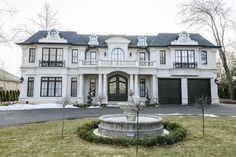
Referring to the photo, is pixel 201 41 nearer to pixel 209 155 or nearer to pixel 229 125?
pixel 229 125

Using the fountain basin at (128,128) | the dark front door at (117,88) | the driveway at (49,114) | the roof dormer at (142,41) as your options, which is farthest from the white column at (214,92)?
the fountain basin at (128,128)

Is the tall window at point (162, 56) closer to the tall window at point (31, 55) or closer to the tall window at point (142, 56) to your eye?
the tall window at point (142, 56)

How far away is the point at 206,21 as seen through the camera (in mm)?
29875

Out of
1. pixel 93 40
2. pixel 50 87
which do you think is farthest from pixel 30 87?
pixel 93 40

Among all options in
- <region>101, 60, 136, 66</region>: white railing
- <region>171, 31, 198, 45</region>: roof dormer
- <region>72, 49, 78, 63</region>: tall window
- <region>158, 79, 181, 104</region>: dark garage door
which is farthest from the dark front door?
<region>171, 31, 198, 45</region>: roof dormer

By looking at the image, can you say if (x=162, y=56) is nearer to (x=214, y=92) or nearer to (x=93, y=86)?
(x=214, y=92)

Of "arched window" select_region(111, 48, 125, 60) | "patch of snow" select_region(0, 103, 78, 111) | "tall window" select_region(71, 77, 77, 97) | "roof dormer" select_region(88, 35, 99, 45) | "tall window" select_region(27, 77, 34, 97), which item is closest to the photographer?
"patch of snow" select_region(0, 103, 78, 111)

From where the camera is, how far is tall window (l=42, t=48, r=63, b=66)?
75.5ft

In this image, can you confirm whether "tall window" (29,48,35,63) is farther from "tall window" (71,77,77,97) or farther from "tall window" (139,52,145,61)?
"tall window" (139,52,145,61)

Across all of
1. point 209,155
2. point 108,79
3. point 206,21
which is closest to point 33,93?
point 108,79

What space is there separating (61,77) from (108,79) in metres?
5.55

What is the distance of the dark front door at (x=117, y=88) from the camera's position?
2350 centimetres

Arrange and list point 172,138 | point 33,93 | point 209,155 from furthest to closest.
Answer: point 33,93 → point 172,138 → point 209,155

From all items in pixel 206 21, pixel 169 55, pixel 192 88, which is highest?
pixel 206 21
